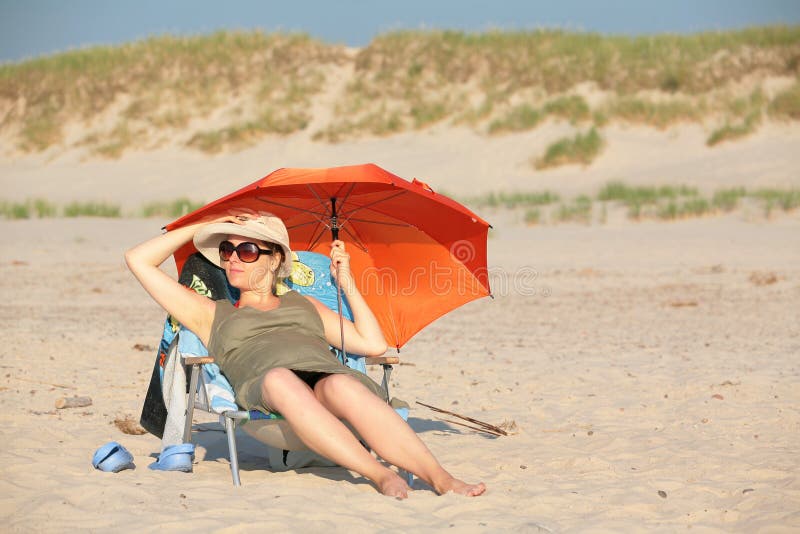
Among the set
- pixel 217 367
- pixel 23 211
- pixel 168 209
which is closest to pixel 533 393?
pixel 217 367

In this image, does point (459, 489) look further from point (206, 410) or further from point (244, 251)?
point (244, 251)

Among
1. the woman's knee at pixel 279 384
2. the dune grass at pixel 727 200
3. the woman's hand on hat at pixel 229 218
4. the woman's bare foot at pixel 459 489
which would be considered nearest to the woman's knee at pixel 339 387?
the woman's knee at pixel 279 384

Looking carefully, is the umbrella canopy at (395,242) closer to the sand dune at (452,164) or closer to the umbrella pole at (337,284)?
the umbrella pole at (337,284)

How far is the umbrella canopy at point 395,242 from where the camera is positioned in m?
4.88

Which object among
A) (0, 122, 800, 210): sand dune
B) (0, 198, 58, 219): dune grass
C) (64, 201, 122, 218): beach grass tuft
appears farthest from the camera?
(0, 122, 800, 210): sand dune

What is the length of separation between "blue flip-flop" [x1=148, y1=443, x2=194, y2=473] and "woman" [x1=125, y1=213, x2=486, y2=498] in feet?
1.16

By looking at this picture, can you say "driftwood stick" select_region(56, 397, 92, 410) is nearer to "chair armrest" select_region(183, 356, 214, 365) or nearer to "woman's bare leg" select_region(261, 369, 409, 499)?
"chair armrest" select_region(183, 356, 214, 365)

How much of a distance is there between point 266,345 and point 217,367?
35cm

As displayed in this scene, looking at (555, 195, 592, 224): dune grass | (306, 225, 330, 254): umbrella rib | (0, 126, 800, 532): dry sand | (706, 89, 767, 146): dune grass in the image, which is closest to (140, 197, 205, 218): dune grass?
(0, 126, 800, 532): dry sand

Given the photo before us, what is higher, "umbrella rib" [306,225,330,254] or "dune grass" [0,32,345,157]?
"dune grass" [0,32,345,157]

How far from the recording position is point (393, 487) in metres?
3.85

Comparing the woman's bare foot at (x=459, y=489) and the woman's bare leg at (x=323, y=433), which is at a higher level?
the woman's bare leg at (x=323, y=433)

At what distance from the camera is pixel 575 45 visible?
24047 millimetres

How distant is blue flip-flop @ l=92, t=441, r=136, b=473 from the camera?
166 inches
